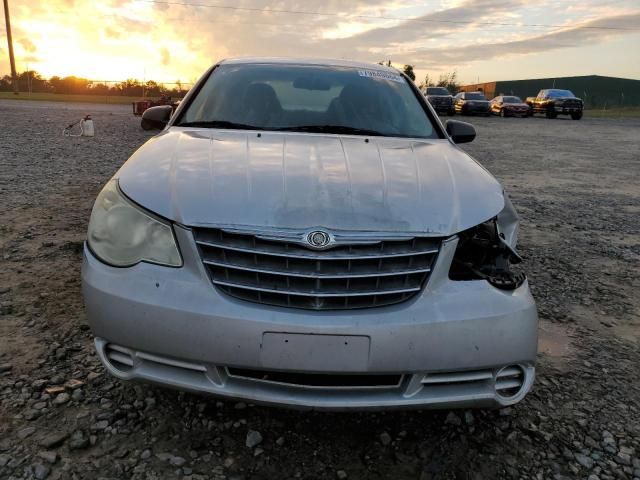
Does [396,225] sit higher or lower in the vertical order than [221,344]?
higher

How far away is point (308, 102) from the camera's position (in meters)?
3.24

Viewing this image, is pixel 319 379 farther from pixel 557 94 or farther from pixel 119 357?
pixel 557 94

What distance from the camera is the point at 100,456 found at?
188 cm

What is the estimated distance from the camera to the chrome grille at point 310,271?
69.2 inches

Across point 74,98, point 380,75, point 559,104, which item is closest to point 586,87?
point 559,104

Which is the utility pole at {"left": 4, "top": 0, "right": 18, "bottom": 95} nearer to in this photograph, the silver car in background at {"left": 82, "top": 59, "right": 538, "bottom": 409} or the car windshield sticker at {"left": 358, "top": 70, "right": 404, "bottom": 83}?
the car windshield sticker at {"left": 358, "top": 70, "right": 404, "bottom": 83}

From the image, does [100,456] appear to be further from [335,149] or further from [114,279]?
[335,149]

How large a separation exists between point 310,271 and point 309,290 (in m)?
0.06

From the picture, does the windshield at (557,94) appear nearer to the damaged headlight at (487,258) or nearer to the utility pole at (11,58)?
the damaged headlight at (487,258)

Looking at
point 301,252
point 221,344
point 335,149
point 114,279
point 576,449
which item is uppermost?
point 335,149

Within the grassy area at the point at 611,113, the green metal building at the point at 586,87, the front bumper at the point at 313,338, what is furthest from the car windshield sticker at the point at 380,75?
the green metal building at the point at 586,87

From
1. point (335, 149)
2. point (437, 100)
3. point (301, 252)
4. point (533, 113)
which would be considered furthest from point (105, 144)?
point (533, 113)

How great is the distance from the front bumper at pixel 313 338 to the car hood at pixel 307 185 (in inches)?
6.2

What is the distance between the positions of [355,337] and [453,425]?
78 cm
